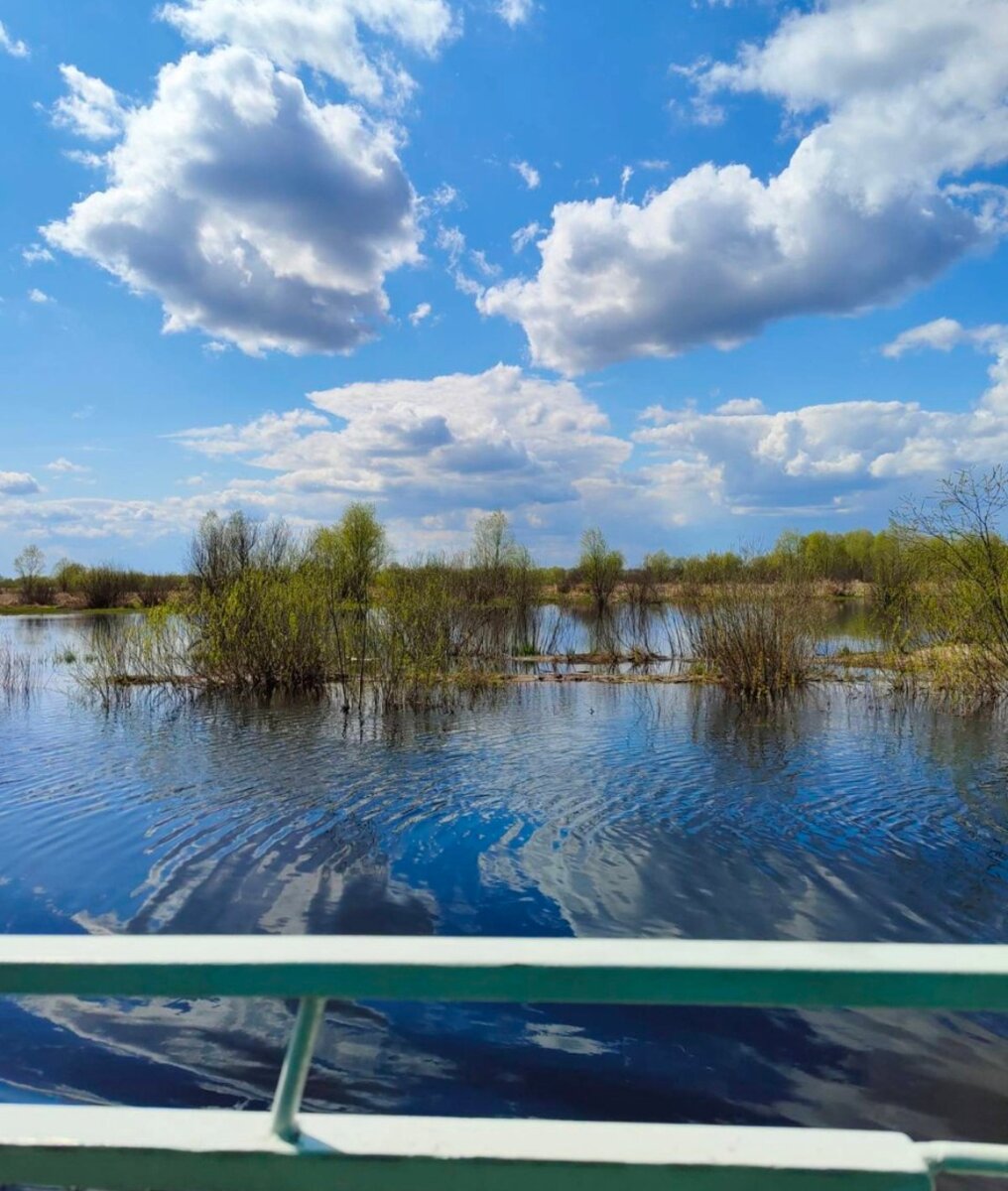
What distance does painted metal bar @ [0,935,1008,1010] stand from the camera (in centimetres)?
114

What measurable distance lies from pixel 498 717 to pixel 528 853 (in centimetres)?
775

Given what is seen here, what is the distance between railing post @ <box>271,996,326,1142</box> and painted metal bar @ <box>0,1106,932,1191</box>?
2cm

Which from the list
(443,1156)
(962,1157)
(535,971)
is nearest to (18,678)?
(443,1156)

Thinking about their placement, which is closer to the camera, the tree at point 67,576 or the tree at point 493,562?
the tree at point 493,562

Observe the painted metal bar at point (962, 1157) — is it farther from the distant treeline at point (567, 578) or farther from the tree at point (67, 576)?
the tree at point (67, 576)

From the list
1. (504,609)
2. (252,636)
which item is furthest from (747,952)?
(504,609)

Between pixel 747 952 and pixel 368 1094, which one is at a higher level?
pixel 747 952

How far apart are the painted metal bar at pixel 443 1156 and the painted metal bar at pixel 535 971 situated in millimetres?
203

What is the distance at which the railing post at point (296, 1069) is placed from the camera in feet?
4.00

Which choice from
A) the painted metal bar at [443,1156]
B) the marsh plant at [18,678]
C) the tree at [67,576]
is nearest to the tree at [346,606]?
the marsh plant at [18,678]

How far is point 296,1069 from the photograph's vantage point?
123 cm

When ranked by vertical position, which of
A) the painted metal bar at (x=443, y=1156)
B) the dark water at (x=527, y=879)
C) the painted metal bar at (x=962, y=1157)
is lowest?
the dark water at (x=527, y=879)

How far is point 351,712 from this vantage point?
15539 millimetres

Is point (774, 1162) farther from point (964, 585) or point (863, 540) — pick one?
point (863, 540)
